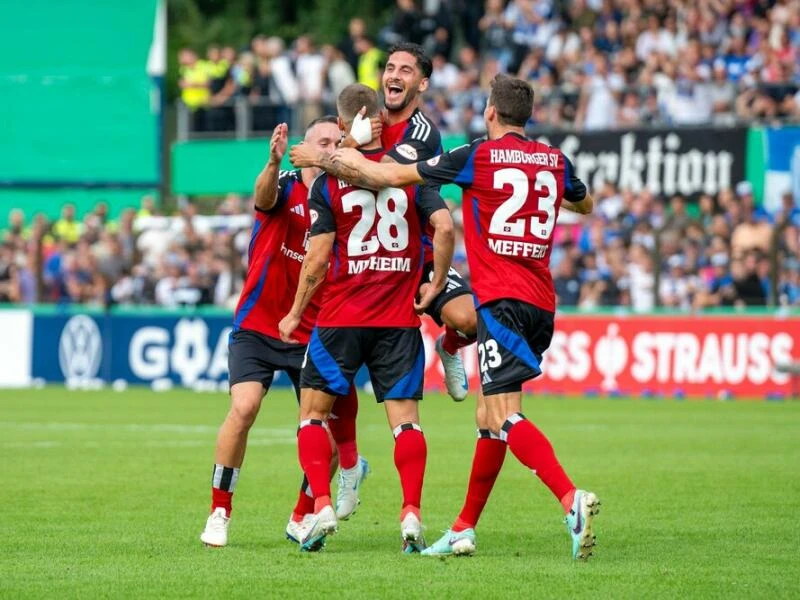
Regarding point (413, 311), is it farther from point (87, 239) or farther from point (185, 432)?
point (87, 239)

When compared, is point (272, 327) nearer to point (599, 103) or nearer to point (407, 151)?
point (407, 151)

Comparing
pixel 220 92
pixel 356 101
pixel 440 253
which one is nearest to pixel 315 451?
pixel 440 253

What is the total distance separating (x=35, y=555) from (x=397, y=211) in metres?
2.59

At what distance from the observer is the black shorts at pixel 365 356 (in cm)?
904

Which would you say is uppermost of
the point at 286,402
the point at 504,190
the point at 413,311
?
the point at 504,190

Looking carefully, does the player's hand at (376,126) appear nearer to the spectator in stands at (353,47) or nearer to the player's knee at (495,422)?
the player's knee at (495,422)

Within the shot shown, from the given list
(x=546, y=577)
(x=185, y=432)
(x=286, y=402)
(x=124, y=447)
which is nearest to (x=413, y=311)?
(x=546, y=577)

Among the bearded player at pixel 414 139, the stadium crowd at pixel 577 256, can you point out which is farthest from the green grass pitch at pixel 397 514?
the stadium crowd at pixel 577 256

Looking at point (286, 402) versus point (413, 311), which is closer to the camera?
point (413, 311)

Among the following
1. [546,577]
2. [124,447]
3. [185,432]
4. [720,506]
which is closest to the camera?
[546,577]

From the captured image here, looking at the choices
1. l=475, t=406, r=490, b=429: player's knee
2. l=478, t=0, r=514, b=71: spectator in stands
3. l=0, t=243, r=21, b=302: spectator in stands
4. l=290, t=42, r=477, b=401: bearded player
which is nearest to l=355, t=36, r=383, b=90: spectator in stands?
l=478, t=0, r=514, b=71: spectator in stands

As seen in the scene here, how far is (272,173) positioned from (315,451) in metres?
1.51

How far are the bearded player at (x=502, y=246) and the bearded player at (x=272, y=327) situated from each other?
780 millimetres

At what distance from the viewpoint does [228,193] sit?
3062cm
